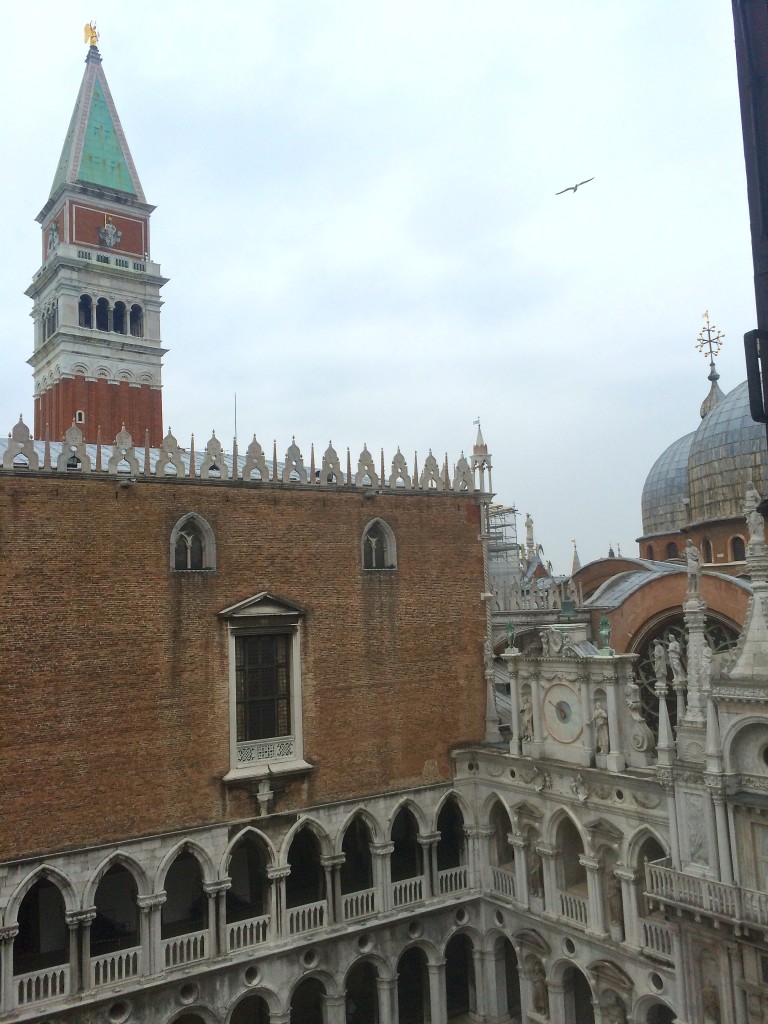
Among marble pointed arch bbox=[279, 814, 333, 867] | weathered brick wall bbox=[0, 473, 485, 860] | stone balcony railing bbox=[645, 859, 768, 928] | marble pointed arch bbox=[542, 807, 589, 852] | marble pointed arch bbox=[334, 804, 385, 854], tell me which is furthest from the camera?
marble pointed arch bbox=[334, 804, 385, 854]

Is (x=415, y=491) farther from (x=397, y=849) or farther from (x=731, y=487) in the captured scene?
(x=731, y=487)

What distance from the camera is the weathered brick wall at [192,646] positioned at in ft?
53.1

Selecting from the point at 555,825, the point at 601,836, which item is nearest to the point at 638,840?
the point at 601,836

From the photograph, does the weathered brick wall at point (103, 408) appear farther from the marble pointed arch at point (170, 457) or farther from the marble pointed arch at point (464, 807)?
the marble pointed arch at point (464, 807)

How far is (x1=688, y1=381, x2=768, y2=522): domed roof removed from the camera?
28703 mm

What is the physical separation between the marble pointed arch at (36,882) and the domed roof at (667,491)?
30.3m

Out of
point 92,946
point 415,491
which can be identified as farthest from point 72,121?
point 92,946

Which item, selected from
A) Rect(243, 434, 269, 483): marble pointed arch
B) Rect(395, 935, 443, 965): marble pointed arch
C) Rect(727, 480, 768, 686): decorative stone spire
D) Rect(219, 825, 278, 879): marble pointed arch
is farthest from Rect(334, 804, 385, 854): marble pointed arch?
Rect(727, 480, 768, 686): decorative stone spire

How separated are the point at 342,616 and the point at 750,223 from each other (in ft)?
52.4

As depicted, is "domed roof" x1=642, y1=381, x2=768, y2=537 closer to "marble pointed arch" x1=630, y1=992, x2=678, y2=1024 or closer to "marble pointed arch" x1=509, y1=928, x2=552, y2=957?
"marble pointed arch" x1=509, y1=928, x2=552, y2=957

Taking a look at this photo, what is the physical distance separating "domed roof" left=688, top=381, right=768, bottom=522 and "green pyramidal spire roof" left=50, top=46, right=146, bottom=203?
29680 mm

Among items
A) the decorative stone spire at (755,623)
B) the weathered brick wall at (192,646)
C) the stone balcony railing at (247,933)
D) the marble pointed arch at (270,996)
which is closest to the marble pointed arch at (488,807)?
the weathered brick wall at (192,646)

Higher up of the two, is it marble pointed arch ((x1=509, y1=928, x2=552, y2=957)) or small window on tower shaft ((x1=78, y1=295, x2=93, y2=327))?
small window on tower shaft ((x1=78, y1=295, x2=93, y2=327))

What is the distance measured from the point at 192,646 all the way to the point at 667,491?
93.6ft
